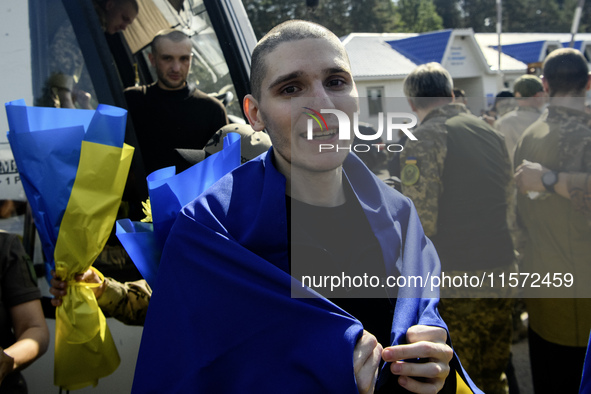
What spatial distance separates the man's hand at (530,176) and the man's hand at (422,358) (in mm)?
1887

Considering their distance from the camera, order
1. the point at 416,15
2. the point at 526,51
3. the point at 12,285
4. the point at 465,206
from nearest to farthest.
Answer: the point at 12,285, the point at 465,206, the point at 526,51, the point at 416,15

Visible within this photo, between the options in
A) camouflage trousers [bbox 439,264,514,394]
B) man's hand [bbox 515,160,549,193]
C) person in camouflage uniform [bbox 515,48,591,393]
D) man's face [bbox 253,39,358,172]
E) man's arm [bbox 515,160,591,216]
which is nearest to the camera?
man's face [bbox 253,39,358,172]

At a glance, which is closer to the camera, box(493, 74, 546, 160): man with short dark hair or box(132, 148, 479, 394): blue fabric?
box(132, 148, 479, 394): blue fabric

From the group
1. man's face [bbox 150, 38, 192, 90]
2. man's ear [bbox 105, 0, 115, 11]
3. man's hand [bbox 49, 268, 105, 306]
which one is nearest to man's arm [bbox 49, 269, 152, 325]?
man's hand [bbox 49, 268, 105, 306]

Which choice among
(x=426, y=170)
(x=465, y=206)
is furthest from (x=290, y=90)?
(x=465, y=206)

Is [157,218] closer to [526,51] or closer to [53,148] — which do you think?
[53,148]

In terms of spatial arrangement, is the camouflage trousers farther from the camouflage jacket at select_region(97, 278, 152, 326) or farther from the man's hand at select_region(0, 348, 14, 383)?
the man's hand at select_region(0, 348, 14, 383)

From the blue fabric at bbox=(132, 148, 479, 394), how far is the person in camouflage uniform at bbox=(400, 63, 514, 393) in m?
1.63

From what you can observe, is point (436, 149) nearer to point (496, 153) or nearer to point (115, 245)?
point (496, 153)

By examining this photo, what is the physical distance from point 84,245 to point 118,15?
2107 millimetres

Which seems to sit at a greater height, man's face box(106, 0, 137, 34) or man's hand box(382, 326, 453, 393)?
man's face box(106, 0, 137, 34)

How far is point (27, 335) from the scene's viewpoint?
2.15 meters

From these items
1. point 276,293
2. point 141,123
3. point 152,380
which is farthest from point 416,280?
point 141,123

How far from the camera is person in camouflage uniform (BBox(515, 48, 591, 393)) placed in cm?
301
